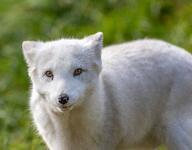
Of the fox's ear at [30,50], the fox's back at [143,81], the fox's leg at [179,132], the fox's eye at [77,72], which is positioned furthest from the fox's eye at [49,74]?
the fox's leg at [179,132]

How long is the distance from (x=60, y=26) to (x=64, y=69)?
7.12 m

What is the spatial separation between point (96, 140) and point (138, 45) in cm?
130

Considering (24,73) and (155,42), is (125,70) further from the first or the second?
(24,73)

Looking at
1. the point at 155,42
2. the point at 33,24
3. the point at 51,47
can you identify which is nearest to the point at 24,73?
the point at 33,24

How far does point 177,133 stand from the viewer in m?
10.3

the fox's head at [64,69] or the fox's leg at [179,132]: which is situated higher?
the fox's head at [64,69]

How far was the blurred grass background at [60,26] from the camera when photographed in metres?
14.0

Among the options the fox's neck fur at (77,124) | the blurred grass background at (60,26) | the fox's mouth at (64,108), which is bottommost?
the blurred grass background at (60,26)

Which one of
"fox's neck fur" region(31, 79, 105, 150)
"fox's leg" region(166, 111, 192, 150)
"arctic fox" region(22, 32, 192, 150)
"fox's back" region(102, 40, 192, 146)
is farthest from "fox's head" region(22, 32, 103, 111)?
"fox's leg" region(166, 111, 192, 150)

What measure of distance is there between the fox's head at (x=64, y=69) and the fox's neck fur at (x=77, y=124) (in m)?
0.31

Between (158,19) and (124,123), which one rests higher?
(124,123)

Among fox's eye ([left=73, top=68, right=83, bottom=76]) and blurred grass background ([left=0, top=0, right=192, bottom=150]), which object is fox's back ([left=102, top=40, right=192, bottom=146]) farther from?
blurred grass background ([left=0, top=0, right=192, bottom=150])

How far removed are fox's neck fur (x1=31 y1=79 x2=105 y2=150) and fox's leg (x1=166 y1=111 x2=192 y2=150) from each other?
31.8 inches

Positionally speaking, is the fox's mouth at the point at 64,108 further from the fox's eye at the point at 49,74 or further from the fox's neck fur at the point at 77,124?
the fox's neck fur at the point at 77,124
